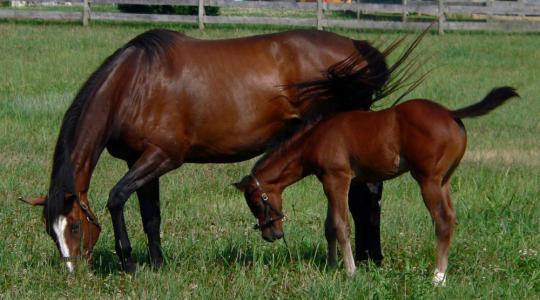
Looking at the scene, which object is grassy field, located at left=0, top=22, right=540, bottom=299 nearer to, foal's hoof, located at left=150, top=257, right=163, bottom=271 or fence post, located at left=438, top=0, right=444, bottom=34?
foal's hoof, located at left=150, top=257, right=163, bottom=271

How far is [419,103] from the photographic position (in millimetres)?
6707

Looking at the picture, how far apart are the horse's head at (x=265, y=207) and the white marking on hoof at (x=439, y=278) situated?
3.50 feet

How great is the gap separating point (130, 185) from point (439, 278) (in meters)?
2.13

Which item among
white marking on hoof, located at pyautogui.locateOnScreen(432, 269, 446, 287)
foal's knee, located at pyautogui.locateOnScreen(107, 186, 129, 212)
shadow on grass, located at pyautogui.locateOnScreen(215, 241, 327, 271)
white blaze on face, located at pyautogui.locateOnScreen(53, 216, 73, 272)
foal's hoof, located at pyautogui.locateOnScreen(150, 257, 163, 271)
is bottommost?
foal's hoof, located at pyautogui.locateOnScreen(150, 257, 163, 271)

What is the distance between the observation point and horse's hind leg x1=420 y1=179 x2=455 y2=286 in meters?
6.53

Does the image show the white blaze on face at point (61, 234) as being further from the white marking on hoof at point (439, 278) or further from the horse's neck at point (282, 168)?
the white marking on hoof at point (439, 278)

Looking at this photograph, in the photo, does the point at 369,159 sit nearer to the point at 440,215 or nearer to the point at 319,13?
the point at 440,215

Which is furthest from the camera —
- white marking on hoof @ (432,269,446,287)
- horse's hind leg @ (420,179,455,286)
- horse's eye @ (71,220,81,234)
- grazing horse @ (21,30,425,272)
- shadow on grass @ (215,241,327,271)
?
shadow on grass @ (215,241,327,271)

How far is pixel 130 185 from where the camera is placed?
709cm

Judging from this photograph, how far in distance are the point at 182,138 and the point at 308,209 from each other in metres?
2.21

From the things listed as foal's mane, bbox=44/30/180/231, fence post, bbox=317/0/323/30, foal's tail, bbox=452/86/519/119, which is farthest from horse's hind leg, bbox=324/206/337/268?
fence post, bbox=317/0/323/30

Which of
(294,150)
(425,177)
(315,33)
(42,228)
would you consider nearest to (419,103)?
(425,177)

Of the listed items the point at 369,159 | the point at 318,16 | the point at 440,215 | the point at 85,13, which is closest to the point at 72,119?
the point at 369,159

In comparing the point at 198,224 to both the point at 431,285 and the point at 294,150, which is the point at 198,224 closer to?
the point at 294,150
